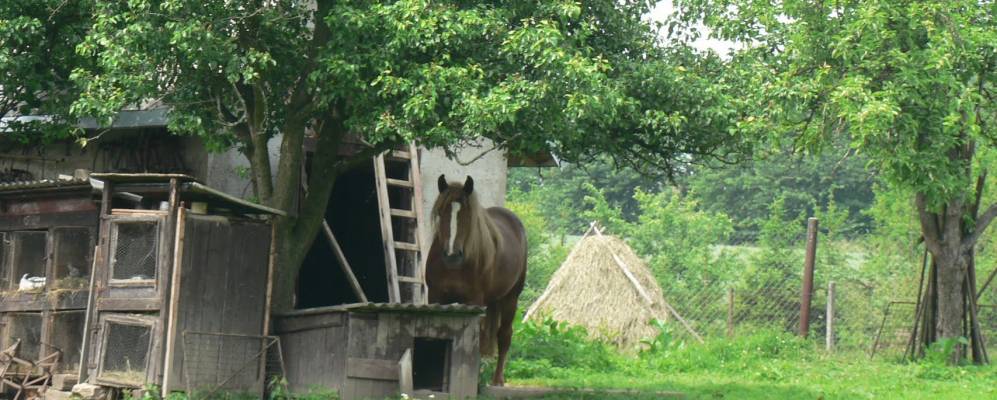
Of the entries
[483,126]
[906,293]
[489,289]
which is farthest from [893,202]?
[483,126]

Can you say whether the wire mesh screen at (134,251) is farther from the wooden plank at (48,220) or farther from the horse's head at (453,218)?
the horse's head at (453,218)

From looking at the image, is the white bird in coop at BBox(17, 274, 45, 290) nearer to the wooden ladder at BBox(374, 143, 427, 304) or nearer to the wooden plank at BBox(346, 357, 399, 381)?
the wooden plank at BBox(346, 357, 399, 381)

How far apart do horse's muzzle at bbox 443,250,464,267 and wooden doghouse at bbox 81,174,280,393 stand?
1736 mm

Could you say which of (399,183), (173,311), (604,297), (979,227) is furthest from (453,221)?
(979,227)

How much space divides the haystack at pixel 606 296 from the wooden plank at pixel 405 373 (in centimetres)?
843

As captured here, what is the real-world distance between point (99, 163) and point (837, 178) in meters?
36.7

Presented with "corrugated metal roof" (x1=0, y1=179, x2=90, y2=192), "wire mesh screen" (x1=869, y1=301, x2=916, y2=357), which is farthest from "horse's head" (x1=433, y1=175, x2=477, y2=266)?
"wire mesh screen" (x1=869, y1=301, x2=916, y2=357)

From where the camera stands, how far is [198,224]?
39.1ft

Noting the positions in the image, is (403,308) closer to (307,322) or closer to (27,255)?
(307,322)

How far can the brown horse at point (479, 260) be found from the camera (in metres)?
12.7

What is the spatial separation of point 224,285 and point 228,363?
0.73 meters

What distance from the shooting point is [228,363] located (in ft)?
39.8

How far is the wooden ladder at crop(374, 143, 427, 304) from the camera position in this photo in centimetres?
1680

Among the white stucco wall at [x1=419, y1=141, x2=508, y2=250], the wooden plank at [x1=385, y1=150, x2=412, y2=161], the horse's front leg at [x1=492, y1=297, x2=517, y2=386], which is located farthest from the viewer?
the white stucco wall at [x1=419, y1=141, x2=508, y2=250]
